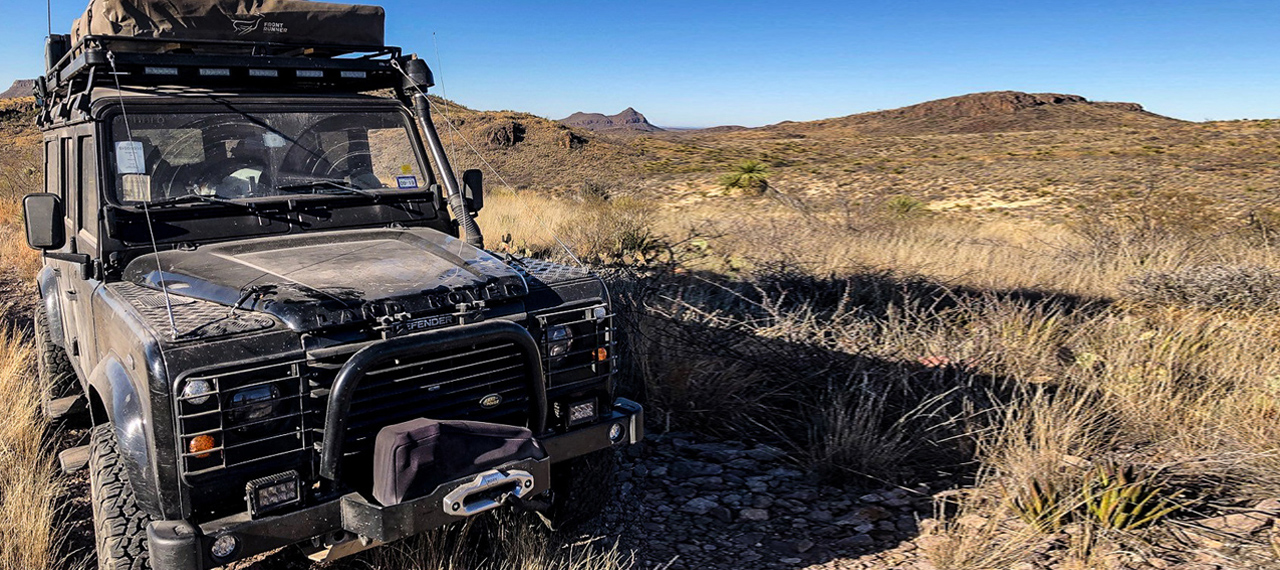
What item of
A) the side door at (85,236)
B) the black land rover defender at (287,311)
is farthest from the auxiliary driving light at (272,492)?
the side door at (85,236)

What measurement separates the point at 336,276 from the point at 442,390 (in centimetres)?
69

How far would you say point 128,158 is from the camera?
390cm

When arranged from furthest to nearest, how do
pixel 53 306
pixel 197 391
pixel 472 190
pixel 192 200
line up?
pixel 53 306, pixel 472 190, pixel 192 200, pixel 197 391

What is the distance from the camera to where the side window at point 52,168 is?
4773 mm

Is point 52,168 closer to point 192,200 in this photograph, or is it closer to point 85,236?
point 85,236

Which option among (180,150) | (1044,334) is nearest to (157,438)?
(180,150)

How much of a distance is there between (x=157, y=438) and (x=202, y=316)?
45 centimetres

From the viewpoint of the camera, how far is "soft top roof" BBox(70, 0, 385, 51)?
429 centimetres

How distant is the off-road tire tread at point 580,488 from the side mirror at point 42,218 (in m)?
2.35

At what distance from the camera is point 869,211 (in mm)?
11672

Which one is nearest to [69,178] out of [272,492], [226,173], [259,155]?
[226,173]

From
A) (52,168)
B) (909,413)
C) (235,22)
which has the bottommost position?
(909,413)

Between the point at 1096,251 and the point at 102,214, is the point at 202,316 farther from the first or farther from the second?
the point at 1096,251

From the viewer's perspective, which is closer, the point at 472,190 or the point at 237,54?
the point at 237,54
